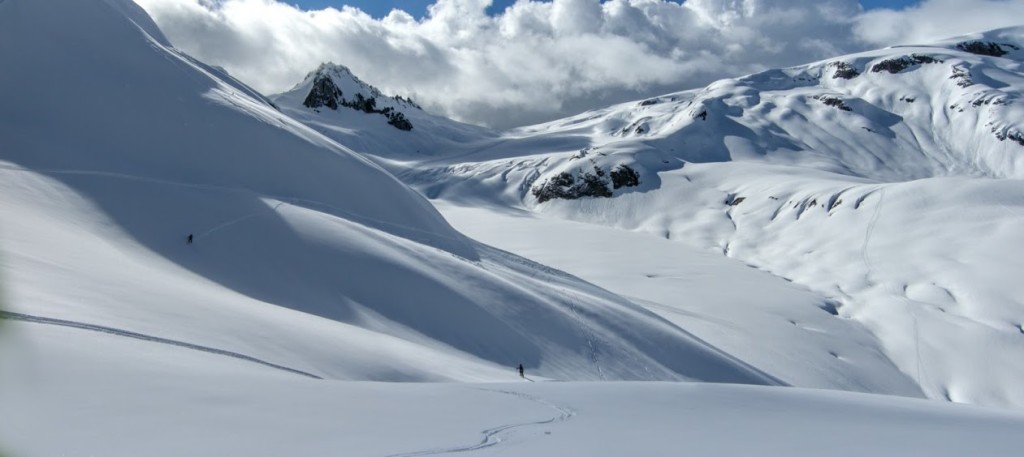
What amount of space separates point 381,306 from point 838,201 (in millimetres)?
84481

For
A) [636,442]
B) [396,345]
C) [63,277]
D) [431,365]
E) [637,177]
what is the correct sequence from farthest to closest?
1. [637,177]
2. [396,345]
3. [431,365]
4. [63,277]
5. [636,442]

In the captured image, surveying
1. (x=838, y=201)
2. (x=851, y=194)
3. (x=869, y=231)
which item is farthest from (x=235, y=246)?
(x=851, y=194)

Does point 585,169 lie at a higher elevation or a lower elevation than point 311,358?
higher

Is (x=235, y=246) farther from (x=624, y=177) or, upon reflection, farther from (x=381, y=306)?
(x=624, y=177)

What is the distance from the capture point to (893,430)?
9.84 meters

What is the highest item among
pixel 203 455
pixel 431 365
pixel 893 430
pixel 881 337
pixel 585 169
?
pixel 585 169

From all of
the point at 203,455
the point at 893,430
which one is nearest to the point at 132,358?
the point at 203,455

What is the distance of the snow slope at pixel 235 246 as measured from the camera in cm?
1502

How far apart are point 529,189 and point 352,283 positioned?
344 feet

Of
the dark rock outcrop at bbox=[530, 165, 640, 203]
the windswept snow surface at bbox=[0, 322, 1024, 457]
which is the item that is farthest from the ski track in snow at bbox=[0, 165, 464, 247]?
the dark rock outcrop at bbox=[530, 165, 640, 203]

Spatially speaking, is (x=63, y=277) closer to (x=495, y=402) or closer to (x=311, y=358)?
(x=311, y=358)

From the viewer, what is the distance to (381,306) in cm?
2545

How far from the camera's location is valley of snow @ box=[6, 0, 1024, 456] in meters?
8.20

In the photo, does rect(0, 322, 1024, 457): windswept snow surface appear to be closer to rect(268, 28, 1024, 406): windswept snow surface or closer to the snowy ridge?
rect(268, 28, 1024, 406): windswept snow surface
